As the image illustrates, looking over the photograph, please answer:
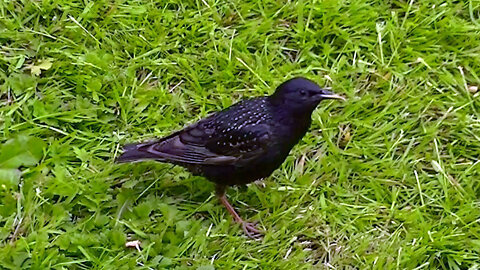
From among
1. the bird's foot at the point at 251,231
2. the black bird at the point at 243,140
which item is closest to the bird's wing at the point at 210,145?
the black bird at the point at 243,140

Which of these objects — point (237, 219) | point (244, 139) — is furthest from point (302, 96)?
point (237, 219)

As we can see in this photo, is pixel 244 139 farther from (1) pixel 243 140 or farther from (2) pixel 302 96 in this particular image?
(2) pixel 302 96

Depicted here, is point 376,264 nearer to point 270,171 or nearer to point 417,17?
point 270,171

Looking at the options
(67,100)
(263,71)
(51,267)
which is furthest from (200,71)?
(51,267)

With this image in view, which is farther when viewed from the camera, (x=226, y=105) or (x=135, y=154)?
(x=226, y=105)

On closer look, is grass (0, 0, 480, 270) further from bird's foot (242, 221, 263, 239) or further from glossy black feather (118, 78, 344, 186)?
glossy black feather (118, 78, 344, 186)

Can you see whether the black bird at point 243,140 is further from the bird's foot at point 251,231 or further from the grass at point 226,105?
the grass at point 226,105
